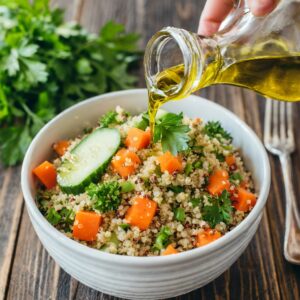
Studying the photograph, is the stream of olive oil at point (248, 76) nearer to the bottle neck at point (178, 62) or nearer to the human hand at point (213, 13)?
the bottle neck at point (178, 62)

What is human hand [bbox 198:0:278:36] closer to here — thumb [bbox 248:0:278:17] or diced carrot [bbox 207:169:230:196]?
thumb [bbox 248:0:278:17]

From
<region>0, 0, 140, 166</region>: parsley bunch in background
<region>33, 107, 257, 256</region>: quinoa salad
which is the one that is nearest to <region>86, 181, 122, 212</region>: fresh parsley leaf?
<region>33, 107, 257, 256</region>: quinoa salad

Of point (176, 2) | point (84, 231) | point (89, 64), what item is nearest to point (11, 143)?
point (89, 64)

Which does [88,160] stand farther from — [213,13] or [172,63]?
[213,13]

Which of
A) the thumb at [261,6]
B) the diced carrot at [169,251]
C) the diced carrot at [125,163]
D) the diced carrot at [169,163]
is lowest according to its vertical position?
the diced carrot at [169,251]

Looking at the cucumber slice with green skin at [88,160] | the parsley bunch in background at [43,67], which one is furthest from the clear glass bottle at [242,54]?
the parsley bunch in background at [43,67]

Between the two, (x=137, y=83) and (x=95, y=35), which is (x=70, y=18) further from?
(x=137, y=83)
